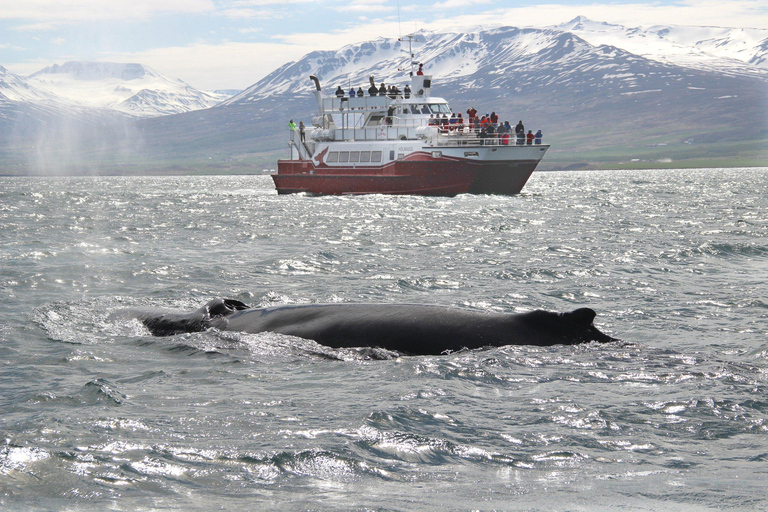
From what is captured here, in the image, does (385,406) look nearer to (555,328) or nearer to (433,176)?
(555,328)

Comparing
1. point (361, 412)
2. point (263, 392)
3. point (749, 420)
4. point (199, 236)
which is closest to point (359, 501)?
point (361, 412)

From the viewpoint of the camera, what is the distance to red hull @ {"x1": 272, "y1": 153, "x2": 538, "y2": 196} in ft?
170

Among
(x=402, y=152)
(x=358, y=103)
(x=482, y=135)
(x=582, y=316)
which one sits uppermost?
(x=358, y=103)

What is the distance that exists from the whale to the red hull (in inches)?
1678

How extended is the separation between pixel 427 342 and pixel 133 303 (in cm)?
690

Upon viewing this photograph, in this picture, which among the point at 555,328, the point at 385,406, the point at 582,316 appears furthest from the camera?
the point at 555,328

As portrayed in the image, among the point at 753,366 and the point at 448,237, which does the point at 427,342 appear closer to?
the point at 753,366

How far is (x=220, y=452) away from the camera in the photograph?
6.05 m

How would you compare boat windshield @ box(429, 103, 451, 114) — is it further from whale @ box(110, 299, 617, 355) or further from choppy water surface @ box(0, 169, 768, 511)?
whale @ box(110, 299, 617, 355)

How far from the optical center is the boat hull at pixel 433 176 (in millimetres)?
51844

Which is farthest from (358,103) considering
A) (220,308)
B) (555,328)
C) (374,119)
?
(555,328)

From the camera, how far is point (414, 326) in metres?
8.88

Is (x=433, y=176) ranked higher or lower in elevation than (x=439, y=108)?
lower

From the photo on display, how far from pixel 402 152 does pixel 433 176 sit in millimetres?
2649
